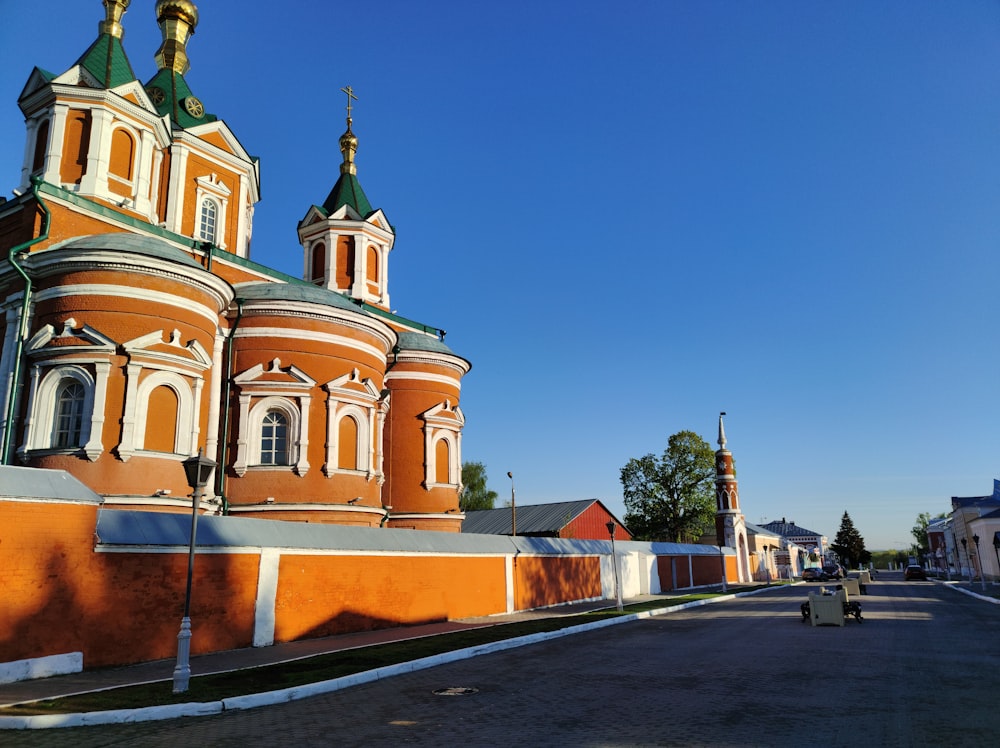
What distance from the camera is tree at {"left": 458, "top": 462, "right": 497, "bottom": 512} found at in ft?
204

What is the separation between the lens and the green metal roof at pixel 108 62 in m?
22.5

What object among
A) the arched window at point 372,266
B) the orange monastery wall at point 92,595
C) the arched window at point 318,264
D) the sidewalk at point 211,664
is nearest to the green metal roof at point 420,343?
the arched window at point 372,266

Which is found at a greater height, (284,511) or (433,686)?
(284,511)

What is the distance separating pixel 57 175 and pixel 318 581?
48.9 feet

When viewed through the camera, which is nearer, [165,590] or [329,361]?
[165,590]

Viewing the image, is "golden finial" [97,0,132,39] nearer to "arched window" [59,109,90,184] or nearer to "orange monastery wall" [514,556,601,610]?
"arched window" [59,109,90,184]

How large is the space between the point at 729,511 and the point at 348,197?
35822 mm

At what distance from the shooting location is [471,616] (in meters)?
20.6

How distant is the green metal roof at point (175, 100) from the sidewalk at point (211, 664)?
63.6ft

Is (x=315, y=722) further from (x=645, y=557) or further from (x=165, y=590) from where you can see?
(x=645, y=557)

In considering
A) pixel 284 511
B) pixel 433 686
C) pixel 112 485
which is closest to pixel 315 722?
pixel 433 686

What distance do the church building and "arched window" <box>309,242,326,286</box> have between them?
0.33 feet

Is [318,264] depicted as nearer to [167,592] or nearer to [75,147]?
[75,147]

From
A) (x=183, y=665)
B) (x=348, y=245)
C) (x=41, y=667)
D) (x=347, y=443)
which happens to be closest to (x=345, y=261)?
(x=348, y=245)
